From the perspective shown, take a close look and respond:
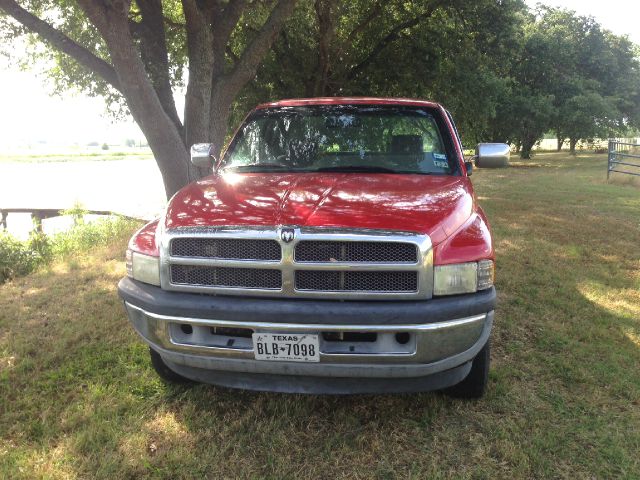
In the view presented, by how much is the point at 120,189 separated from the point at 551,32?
24.9 m

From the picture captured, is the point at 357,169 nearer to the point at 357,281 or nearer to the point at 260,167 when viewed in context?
the point at 260,167

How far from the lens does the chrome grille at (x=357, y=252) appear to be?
2.45 metres

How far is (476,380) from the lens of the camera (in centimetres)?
303

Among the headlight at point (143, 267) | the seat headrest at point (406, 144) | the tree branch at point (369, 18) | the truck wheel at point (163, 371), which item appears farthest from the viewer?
the tree branch at point (369, 18)

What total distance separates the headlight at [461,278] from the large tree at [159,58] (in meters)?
5.98

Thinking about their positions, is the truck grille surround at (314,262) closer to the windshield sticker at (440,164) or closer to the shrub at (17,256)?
the windshield sticker at (440,164)

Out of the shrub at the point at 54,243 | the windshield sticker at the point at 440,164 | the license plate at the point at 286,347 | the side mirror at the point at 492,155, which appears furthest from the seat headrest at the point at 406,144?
the shrub at the point at 54,243

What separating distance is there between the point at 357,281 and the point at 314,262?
0.24m

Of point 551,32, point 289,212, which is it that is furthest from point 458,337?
point 551,32

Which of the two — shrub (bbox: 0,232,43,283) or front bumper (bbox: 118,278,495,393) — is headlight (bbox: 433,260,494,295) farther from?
shrub (bbox: 0,232,43,283)

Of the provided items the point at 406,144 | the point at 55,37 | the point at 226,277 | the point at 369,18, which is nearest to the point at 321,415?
the point at 226,277

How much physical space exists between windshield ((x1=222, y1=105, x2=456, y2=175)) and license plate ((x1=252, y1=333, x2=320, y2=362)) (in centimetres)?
151

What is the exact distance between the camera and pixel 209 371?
108 inches

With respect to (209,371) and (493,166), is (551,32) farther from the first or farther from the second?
(209,371)
